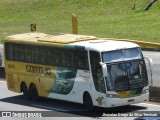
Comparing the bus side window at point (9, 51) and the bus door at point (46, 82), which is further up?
the bus side window at point (9, 51)

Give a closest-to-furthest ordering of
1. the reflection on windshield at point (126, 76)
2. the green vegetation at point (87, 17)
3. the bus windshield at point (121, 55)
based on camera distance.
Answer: the reflection on windshield at point (126, 76) < the bus windshield at point (121, 55) < the green vegetation at point (87, 17)

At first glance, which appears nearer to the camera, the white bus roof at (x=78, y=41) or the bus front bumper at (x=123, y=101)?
the bus front bumper at (x=123, y=101)

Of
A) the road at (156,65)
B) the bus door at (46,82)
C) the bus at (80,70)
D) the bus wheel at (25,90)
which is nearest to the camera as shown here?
the bus at (80,70)

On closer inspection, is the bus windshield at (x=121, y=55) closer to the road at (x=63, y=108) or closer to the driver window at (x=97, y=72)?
the driver window at (x=97, y=72)

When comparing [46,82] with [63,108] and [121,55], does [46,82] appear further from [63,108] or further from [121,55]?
[121,55]

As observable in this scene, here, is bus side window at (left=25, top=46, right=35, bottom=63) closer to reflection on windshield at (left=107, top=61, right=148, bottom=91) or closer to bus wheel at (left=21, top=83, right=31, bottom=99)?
bus wheel at (left=21, top=83, right=31, bottom=99)

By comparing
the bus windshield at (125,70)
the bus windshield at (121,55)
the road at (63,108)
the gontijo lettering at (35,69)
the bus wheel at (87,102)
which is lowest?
the road at (63,108)

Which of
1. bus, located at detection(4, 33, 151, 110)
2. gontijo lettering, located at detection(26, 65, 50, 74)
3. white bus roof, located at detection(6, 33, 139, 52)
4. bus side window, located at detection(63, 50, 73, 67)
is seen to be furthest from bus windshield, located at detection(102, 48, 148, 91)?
gontijo lettering, located at detection(26, 65, 50, 74)

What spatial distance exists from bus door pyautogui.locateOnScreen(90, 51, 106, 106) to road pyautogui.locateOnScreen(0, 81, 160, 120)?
23.5 inches

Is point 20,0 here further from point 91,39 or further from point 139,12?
point 91,39

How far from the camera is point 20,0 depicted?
77.8 meters

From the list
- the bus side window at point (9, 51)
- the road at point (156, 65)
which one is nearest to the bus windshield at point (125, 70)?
the road at point (156, 65)

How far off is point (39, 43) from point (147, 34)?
25.2 m

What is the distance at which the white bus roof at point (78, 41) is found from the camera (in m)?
22.0
